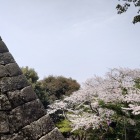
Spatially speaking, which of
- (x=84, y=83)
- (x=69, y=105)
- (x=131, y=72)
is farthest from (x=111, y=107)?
(x=69, y=105)

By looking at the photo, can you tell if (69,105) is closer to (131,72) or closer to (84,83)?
(84,83)

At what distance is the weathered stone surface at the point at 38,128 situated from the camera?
2236 mm

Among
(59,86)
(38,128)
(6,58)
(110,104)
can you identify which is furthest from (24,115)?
(59,86)

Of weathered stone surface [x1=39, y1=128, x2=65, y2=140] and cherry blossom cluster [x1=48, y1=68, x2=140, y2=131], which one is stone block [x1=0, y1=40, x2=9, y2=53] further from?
cherry blossom cluster [x1=48, y1=68, x2=140, y2=131]

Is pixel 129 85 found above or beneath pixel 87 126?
above

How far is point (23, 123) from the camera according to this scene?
2.25 meters

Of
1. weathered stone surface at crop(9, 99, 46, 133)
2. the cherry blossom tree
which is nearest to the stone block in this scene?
weathered stone surface at crop(9, 99, 46, 133)

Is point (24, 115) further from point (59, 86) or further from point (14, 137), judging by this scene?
point (59, 86)

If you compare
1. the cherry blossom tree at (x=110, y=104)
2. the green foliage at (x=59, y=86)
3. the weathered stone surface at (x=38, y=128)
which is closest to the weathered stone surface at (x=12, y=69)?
the weathered stone surface at (x=38, y=128)

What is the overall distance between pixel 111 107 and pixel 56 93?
25155 mm

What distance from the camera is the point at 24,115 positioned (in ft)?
7.44

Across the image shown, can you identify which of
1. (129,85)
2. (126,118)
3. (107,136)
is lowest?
(107,136)

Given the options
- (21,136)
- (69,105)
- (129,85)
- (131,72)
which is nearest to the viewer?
(21,136)

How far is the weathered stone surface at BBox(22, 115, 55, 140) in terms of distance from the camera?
2236 millimetres
